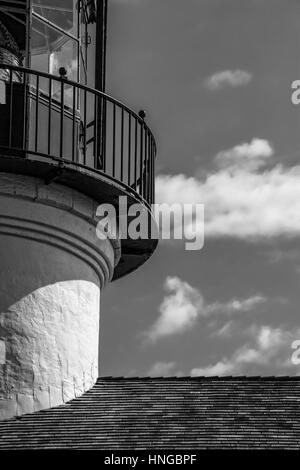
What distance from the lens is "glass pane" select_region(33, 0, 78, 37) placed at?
22.2 meters

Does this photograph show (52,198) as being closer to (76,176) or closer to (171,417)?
Answer: (76,176)

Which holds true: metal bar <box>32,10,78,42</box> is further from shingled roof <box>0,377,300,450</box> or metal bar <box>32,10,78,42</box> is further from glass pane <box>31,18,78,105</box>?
shingled roof <box>0,377,300,450</box>

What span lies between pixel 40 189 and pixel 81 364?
235 centimetres

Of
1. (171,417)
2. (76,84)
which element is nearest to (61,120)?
(76,84)

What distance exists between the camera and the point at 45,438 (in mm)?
19500

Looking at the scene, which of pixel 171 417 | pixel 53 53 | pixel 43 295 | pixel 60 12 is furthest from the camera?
pixel 60 12

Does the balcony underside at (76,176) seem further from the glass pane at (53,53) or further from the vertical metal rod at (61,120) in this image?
the glass pane at (53,53)

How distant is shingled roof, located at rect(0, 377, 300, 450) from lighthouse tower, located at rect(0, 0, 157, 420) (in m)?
0.51

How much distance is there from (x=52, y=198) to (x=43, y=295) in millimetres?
1250

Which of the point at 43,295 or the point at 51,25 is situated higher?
the point at 51,25

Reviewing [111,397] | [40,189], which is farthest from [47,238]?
[111,397]

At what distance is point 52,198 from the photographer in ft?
70.2

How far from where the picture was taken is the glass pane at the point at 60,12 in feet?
72.8
